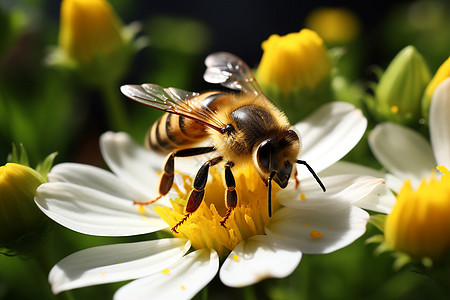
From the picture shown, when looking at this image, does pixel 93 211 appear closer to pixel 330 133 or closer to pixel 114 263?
pixel 114 263

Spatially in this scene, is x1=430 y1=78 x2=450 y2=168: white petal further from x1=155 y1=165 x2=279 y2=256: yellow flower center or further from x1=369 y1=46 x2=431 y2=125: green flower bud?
x1=155 y1=165 x2=279 y2=256: yellow flower center

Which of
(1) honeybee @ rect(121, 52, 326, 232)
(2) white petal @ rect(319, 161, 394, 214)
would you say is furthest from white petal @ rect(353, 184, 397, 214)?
(1) honeybee @ rect(121, 52, 326, 232)

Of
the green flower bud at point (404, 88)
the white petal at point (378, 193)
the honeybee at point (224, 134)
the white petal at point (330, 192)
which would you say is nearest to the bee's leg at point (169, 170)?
the honeybee at point (224, 134)

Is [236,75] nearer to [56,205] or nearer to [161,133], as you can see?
[161,133]

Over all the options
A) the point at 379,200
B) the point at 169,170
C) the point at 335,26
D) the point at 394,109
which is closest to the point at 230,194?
the point at 169,170

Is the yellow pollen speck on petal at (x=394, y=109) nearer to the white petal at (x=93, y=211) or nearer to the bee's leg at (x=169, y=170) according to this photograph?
the bee's leg at (x=169, y=170)

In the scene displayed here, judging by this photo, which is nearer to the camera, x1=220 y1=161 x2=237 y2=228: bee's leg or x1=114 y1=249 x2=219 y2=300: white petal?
x1=114 y1=249 x2=219 y2=300: white petal

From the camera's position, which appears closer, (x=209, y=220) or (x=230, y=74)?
(x=209, y=220)
